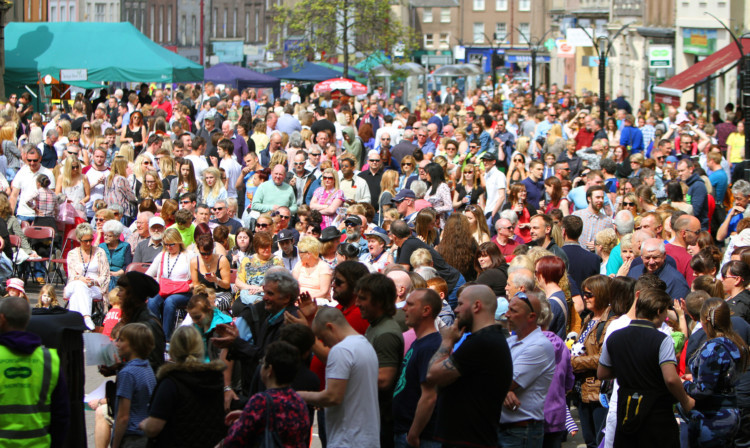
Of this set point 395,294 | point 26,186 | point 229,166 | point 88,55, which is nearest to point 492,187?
point 229,166

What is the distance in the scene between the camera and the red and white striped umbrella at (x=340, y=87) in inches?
1126

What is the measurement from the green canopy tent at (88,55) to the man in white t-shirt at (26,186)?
1098 centimetres

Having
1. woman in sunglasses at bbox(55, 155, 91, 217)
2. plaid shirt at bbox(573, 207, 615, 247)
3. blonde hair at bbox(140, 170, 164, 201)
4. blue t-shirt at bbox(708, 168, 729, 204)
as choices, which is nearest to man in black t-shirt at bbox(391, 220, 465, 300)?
plaid shirt at bbox(573, 207, 615, 247)

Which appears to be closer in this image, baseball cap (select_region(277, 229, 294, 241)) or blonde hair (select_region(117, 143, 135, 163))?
baseball cap (select_region(277, 229, 294, 241))

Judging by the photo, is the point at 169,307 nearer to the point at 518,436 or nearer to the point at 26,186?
the point at 518,436

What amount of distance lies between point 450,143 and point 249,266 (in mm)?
7153

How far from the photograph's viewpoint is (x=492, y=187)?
543 inches

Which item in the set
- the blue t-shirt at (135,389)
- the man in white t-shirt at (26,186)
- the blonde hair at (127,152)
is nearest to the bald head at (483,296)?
the blue t-shirt at (135,389)

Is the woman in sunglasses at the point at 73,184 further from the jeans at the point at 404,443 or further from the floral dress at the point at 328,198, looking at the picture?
the jeans at the point at 404,443

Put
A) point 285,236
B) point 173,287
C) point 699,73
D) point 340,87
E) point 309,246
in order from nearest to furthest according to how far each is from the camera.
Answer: point 309,246
point 173,287
point 285,236
point 699,73
point 340,87

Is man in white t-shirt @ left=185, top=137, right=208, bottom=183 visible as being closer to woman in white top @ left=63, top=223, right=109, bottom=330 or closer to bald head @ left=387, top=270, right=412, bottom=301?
woman in white top @ left=63, top=223, right=109, bottom=330

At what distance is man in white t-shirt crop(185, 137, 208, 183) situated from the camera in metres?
15.1

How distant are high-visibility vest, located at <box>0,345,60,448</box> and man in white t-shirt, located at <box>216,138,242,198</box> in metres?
9.40

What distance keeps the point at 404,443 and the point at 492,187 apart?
795 cm
